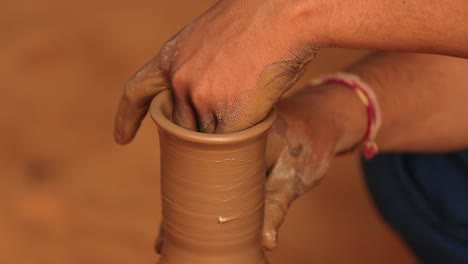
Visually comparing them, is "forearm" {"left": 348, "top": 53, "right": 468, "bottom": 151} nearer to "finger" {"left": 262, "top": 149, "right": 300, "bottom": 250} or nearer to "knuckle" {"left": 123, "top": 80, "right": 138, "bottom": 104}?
"finger" {"left": 262, "top": 149, "right": 300, "bottom": 250}

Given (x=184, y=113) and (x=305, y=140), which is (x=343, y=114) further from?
(x=184, y=113)

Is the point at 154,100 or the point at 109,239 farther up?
the point at 154,100

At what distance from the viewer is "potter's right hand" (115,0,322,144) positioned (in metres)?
1.11

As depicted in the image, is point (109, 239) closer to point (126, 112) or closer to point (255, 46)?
point (126, 112)

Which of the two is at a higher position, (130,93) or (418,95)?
(130,93)

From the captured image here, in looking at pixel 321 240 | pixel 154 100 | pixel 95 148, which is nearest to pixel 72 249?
pixel 95 148

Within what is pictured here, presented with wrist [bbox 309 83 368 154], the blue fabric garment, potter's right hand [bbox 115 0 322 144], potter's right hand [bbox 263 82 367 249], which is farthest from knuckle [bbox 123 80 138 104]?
the blue fabric garment

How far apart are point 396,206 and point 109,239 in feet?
2.74

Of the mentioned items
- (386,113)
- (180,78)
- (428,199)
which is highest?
(180,78)

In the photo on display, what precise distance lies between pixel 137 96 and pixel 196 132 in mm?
206

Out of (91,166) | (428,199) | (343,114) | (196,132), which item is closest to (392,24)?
(196,132)

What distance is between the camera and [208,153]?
1.10 metres

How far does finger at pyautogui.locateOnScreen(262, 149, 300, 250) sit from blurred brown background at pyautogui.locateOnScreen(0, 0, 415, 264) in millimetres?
955

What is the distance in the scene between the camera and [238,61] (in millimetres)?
1112
